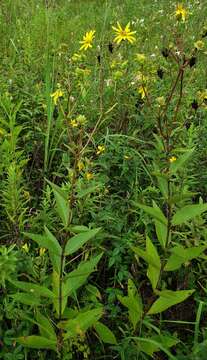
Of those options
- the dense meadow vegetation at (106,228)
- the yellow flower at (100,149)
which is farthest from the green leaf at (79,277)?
the yellow flower at (100,149)

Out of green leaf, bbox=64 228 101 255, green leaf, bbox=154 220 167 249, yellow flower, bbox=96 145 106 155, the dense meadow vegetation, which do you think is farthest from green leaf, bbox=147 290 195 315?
yellow flower, bbox=96 145 106 155

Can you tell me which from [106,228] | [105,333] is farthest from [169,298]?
[106,228]

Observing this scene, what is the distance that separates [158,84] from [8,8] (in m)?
2.28

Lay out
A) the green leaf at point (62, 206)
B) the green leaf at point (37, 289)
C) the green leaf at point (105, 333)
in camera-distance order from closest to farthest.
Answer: the green leaf at point (62, 206) < the green leaf at point (37, 289) < the green leaf at point (105, 333)

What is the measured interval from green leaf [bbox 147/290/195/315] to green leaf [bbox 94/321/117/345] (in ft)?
0.45

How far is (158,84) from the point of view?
2.54 meters

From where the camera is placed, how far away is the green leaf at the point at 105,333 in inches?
52.8

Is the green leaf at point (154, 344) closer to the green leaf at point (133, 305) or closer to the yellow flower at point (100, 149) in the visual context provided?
the green leaf at point (133, 305)

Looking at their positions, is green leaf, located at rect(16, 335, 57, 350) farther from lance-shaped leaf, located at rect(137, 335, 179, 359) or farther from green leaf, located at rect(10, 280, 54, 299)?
lance-shaped leaf, located at rect(137, 335, 179, 359)

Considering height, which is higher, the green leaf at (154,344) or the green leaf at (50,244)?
the green leaf at (50,244)

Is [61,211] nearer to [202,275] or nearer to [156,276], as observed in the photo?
[156,276]

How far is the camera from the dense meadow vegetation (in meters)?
1.24

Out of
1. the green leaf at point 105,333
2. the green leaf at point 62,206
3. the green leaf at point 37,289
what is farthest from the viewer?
the green leaf at point 105,333

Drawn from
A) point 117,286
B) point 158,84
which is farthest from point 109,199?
point 158,84
